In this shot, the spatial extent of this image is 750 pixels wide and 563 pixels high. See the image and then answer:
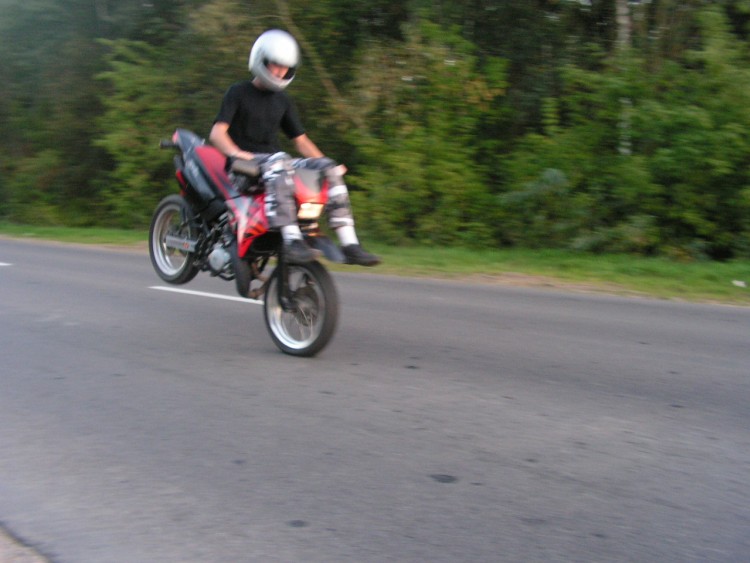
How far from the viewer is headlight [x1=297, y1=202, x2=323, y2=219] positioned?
621 cm

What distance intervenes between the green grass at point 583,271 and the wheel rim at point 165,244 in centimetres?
452

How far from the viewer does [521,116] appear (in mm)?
17422

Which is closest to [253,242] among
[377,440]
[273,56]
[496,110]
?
[273,56]

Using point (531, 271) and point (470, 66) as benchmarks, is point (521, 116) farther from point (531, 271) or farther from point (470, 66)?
point (531, 271)

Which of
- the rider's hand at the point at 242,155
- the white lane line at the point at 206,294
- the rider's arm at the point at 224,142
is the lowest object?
the white lane line at the point at 206,294

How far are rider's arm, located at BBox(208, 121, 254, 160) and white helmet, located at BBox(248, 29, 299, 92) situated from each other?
0.46 meters

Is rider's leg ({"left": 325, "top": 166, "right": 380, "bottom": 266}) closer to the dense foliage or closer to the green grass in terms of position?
the green grass

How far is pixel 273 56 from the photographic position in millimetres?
6398

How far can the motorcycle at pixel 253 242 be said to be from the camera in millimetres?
6227

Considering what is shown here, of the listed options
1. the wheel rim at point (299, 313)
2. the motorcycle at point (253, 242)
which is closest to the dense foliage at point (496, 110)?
the motorcycle at point (253, 242)

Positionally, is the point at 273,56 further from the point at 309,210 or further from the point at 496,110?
the point at 496,110

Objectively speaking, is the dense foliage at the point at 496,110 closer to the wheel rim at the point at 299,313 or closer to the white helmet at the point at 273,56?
the wheel rim at the point at 299,313

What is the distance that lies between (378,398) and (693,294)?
6.24 metres

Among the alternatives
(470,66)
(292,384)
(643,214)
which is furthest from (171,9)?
(292,384)
